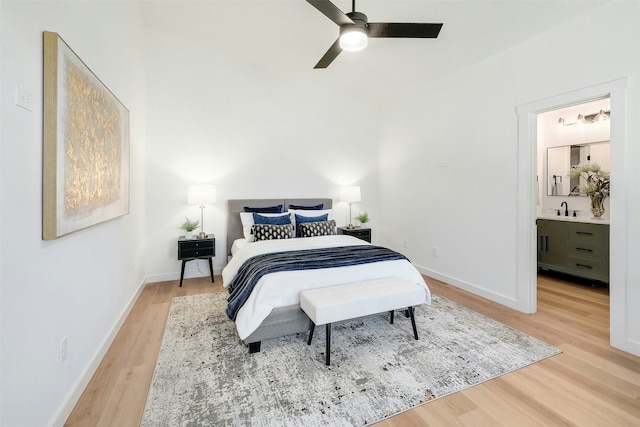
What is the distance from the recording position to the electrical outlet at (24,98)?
1263mm

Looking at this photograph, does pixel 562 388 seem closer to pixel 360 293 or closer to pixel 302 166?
pixel 360 293

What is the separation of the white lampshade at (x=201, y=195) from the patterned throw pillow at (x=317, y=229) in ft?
4.26

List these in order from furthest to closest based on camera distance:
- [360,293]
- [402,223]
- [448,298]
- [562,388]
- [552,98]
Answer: [402,223] → [448,298] → [552,98] → [360,293] → [562,388]

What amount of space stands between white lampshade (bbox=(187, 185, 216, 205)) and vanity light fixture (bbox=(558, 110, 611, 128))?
17.6ft

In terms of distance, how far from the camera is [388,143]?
5168mm

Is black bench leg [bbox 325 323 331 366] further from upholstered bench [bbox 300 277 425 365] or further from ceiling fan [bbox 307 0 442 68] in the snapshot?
ceiling fan [bbox 307 0 442 68]

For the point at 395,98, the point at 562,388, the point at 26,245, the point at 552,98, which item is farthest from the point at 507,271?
the point at 26,245

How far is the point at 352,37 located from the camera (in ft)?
7.74

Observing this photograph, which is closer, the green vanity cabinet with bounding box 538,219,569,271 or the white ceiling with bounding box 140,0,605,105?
the white ceiling with bounding box 140,0,605,105

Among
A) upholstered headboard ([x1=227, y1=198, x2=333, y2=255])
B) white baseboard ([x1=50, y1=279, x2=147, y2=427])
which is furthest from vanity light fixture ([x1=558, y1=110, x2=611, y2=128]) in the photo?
white baseboard ([x1=50, y1=279, x2=147, y2=427])

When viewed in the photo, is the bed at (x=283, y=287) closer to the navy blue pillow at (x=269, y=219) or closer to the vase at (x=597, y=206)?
the navy blue pillow at (x=269, y=219)

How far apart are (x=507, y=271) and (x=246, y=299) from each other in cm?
277

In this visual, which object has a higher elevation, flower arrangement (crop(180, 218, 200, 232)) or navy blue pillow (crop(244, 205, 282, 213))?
navy blue pillow (crop(244, 205, 282, 213))

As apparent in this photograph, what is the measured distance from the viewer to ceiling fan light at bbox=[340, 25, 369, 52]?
2.31 meters
